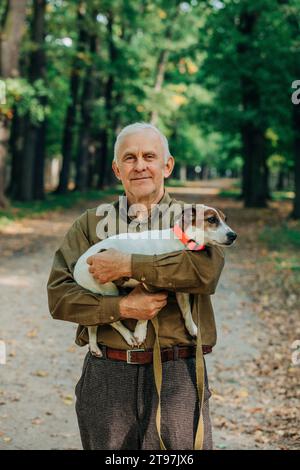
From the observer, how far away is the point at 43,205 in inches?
1113

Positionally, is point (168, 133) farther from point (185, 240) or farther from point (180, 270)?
point (180, 270)

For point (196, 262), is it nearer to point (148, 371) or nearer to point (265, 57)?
point (148, 371)

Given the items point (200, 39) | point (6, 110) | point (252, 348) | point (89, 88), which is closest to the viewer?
point (252, 348)

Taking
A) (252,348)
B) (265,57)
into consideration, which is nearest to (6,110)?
(265,57)

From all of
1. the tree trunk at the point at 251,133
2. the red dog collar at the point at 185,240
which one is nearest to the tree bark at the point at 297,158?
the tree trunk at the point at 251,133

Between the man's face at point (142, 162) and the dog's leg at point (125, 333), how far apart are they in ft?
2.21

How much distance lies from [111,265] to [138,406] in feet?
2.43

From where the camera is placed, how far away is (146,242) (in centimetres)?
342

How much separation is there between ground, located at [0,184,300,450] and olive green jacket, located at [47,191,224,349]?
2762mm

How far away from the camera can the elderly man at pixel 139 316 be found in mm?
3209

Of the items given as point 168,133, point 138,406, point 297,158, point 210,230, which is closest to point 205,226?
point 210,230

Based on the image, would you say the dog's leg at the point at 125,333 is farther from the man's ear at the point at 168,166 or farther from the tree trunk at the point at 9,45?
the tree trunk at the point at 9,45

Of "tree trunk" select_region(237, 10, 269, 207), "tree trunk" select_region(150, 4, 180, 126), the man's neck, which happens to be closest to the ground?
the man's neck
